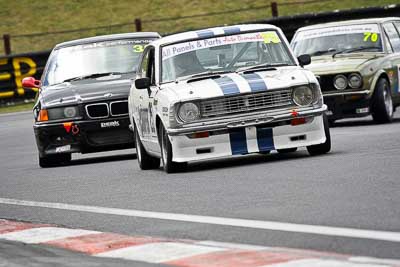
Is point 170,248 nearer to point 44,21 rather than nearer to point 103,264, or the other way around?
point 103,264

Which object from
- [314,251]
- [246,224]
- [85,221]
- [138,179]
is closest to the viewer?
[314,251]

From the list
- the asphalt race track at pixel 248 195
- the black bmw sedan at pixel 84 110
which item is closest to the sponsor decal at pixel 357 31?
the asphalt race track at pixel 248 195

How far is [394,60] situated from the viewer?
19219 mm

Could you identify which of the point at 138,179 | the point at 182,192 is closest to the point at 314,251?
the point at 182,192

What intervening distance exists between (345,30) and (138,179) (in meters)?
7.36

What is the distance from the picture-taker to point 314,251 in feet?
23.2

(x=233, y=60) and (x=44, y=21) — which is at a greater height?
(x=233, y=60)

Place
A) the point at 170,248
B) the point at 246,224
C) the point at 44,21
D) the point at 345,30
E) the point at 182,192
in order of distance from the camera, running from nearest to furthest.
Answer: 1. the point at 170,248
2. the point at 246,224
3. the point at 182,192
4. the point at 345,30
5. the point at 44,21

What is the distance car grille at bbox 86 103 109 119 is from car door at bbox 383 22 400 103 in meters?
4.65

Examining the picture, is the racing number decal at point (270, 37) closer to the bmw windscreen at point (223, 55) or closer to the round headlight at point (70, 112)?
the bmw windscreen at point (223, 55)

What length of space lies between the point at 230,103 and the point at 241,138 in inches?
13.8

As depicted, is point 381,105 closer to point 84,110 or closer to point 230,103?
point 84,110

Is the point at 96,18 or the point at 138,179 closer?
the point at 138,179

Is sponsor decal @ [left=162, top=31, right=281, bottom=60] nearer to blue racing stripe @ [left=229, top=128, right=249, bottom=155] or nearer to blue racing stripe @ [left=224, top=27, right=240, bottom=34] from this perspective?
blue racing stripe @ [left=224, top=27, right=240, bottom=34]
